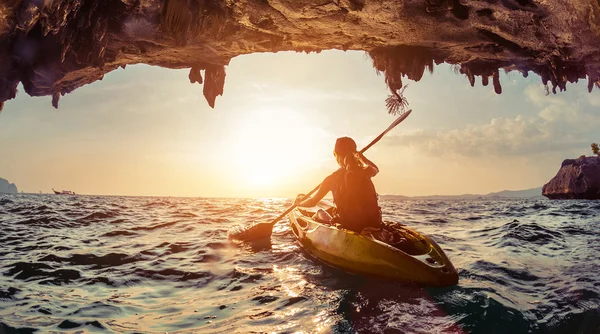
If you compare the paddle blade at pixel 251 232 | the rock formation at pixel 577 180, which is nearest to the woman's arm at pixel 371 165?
the paddle blade at pixel 251 232

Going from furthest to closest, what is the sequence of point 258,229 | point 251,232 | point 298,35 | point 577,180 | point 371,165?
point 577,180, point 258,229, point 251,232, point 298,35, point 371,165

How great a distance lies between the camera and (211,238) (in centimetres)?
989

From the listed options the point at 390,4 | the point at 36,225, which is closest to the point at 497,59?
the point at 390,4

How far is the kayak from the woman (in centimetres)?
25

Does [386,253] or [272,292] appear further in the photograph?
[386,253]

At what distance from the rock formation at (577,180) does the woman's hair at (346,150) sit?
55.8 metres

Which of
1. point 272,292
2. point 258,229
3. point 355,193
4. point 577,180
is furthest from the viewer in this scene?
point 577,180

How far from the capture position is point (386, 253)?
17.5 ft

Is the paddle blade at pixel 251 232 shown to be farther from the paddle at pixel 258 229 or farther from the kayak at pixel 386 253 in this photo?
the kayak at pixel 386 253

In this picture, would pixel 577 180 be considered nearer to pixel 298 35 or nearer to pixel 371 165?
pixel 371 165

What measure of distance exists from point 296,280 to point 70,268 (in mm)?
4421

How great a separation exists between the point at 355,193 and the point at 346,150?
3.28ft

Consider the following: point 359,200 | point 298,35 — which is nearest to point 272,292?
point 359,200

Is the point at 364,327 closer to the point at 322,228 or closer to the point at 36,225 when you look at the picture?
the point at 322,228
